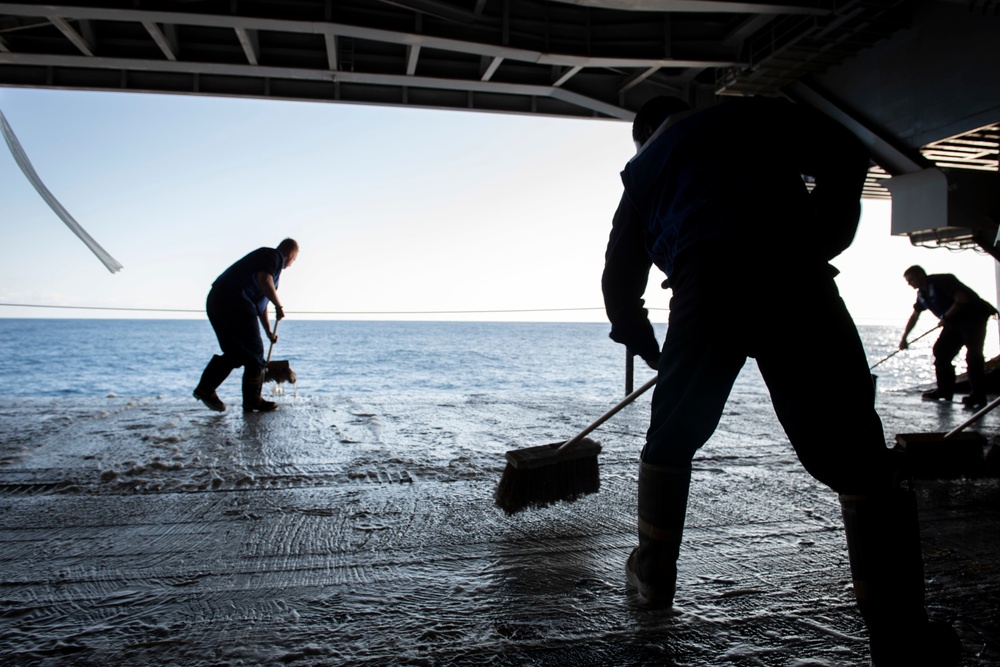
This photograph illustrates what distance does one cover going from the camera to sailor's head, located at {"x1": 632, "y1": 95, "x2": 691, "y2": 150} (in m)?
1.88

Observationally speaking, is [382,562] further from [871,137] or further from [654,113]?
[871,137]

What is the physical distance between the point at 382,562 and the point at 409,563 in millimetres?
94

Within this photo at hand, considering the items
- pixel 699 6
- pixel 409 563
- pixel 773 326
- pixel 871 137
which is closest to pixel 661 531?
pixel 773 326

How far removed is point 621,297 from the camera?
6.41 ft

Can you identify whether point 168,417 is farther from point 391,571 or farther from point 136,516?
point 391,571

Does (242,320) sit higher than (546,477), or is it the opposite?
(242,320)

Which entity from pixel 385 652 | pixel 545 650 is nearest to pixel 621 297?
pixel 545 650

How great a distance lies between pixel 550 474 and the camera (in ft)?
8.72

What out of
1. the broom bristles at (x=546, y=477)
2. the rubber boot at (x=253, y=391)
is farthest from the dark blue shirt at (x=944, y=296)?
the rubber boot at (x=253, y=391)

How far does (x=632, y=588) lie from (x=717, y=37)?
10.6m

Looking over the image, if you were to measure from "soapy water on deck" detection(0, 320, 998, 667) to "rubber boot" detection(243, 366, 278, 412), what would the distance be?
5.16ft

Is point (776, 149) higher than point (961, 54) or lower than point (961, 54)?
lower

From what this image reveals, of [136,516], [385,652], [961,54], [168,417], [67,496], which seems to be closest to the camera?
[385,652]

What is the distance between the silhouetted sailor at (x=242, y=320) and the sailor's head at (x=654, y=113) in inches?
175
